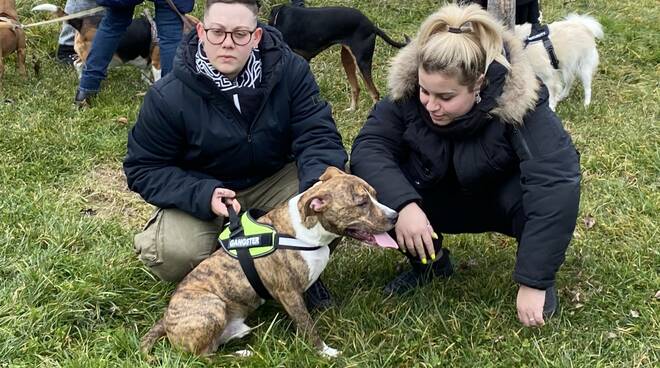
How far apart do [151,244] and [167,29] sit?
117 inches

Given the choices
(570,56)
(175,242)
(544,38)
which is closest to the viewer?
(175,242)

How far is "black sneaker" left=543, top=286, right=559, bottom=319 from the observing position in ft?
10.6

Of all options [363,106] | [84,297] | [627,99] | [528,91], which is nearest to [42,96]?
[363,106]

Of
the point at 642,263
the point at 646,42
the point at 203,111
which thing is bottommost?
the point at 646,42

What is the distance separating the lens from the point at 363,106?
6.77 m

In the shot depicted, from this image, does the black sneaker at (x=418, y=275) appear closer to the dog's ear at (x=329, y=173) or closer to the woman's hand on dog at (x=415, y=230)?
the woman's hand on dog at (x=415, y=230)

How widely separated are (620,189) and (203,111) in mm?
2897

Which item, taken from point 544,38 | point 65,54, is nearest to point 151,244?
point 544,38

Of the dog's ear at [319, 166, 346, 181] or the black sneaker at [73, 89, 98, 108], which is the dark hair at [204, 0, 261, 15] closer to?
the dog's ear at [319, 166, 346, 181]

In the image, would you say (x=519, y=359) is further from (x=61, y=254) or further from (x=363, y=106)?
(x=363, y=106)

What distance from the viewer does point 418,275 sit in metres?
3.61

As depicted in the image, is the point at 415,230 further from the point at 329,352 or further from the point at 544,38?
the point at 544,38

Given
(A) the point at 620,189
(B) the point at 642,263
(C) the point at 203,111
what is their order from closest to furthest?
(C) the point at 203,111, (B) the point at 642,263, (A) the point at 620,189

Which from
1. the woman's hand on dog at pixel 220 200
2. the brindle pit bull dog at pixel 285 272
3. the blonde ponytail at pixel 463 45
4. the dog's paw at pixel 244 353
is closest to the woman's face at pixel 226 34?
the woman's hand on dog at pixel 220 200
